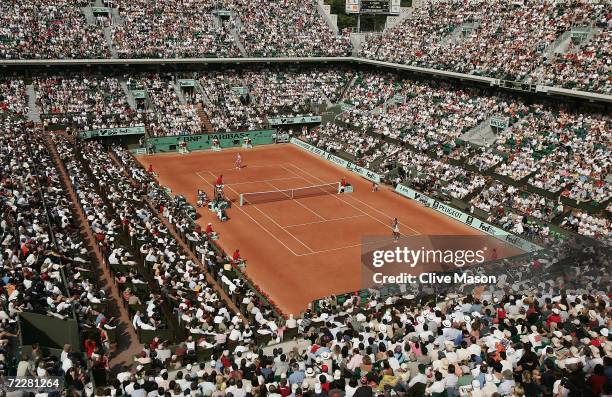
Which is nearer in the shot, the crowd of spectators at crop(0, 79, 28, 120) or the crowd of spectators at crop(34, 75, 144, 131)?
the crowd of spectators at crop(0, 79, 28, 120)

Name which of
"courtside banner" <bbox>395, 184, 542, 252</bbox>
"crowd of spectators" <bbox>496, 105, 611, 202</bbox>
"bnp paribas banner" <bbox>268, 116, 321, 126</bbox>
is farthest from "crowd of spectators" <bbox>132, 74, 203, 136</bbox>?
"crowd of spectators" <bbox>496, 105, 611, 202</bbox>

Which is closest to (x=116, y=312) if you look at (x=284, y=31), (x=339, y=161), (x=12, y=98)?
(x=339, y=161)

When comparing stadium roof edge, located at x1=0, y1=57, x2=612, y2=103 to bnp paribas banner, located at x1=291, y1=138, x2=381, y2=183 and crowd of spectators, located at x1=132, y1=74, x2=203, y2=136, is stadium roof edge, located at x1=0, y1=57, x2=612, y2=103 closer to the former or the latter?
crowd of spectators, located at x1=132, y1=74, x2=203, y2=136

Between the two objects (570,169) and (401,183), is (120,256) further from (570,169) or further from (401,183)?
(570,169)

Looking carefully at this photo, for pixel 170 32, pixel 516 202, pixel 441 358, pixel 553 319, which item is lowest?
pixel 516 202

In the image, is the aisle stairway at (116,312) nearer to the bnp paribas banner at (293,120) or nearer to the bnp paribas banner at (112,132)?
the bnp paribas banner at (112,132)

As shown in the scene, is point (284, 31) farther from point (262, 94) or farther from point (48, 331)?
point (48, 331)
